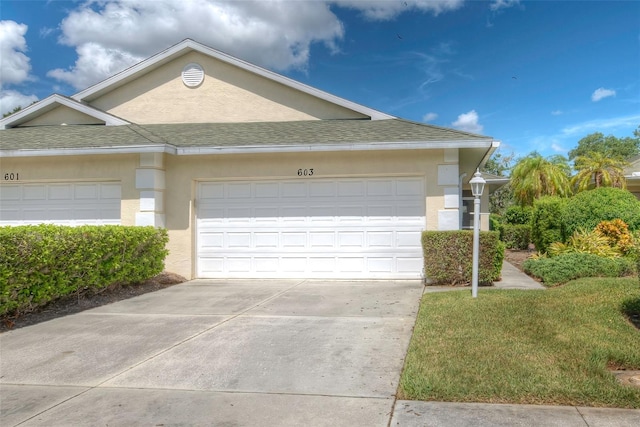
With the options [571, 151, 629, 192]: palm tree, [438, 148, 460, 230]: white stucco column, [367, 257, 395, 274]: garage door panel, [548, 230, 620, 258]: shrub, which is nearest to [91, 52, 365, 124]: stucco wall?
[438, 148, 460, 230]: white stucco column

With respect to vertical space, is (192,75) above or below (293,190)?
above

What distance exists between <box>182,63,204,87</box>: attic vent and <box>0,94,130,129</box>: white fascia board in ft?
6.68

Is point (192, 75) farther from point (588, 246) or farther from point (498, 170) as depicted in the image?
point (498, 170)

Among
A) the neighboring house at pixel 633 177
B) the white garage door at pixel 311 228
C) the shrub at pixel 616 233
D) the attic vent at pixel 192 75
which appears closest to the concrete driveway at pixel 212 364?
the white garage door at pixel 311 228

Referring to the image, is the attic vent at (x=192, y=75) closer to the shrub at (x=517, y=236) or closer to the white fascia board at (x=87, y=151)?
the white fascia board at (x=87, y=151)

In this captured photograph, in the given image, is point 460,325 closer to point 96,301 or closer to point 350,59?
point 96,301

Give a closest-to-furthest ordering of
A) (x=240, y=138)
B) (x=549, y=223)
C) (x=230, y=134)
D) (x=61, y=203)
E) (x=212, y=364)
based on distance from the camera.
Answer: (x=212, y=364)
(x=240, y=138)
(x=61, y=203)
(x=230, y=134)
(x=549, y=223)

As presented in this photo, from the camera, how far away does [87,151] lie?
35.4 ft

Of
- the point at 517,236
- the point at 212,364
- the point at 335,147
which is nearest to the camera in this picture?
the point at 212,364

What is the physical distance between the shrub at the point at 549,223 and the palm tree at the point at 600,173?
740cm

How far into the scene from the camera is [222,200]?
11594 millimetres

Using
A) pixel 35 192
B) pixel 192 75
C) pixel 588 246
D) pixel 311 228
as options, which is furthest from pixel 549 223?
pixel 35 192

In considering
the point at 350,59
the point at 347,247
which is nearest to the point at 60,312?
the point at 347,247

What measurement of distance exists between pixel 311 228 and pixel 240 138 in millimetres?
2695
